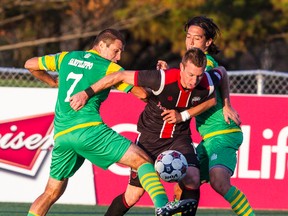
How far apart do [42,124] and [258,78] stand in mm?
2931

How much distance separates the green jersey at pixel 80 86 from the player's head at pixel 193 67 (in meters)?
0.51

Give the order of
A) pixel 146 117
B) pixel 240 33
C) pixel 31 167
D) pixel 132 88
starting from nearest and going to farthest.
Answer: pixel 132 88 → pixel 146 117 → pixel 31 167 → pixel 240 33

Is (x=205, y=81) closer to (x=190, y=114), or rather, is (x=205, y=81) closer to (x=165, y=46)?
(x=190, y=114)

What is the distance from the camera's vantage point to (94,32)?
23.2 m

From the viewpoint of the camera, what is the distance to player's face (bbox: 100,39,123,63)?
836 cm

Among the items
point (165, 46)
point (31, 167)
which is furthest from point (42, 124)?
point (165, 46)

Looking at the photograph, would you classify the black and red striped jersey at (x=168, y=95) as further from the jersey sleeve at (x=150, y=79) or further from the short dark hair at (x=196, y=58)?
the short dark hair at (x=196, y=58)

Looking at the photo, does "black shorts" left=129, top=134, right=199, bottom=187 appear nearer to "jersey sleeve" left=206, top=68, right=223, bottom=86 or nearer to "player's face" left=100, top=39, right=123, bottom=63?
"jersey sleeve" left=206, top=68, right=223, bottom=86

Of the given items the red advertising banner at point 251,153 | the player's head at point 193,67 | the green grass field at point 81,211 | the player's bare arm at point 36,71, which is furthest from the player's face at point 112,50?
the red advertising banner at point 251,153

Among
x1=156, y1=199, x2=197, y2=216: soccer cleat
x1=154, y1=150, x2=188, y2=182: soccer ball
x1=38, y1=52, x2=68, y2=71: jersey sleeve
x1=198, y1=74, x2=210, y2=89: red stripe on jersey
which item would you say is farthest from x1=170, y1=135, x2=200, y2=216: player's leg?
x1=38, y1=52, x2=68, y2=71: jersey sleeve

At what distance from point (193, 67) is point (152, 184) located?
103 cm

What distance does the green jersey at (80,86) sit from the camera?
8203 mm

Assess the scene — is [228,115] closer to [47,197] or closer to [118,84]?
[118,84]

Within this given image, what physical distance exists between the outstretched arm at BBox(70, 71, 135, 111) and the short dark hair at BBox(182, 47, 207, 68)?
1.64 feet
